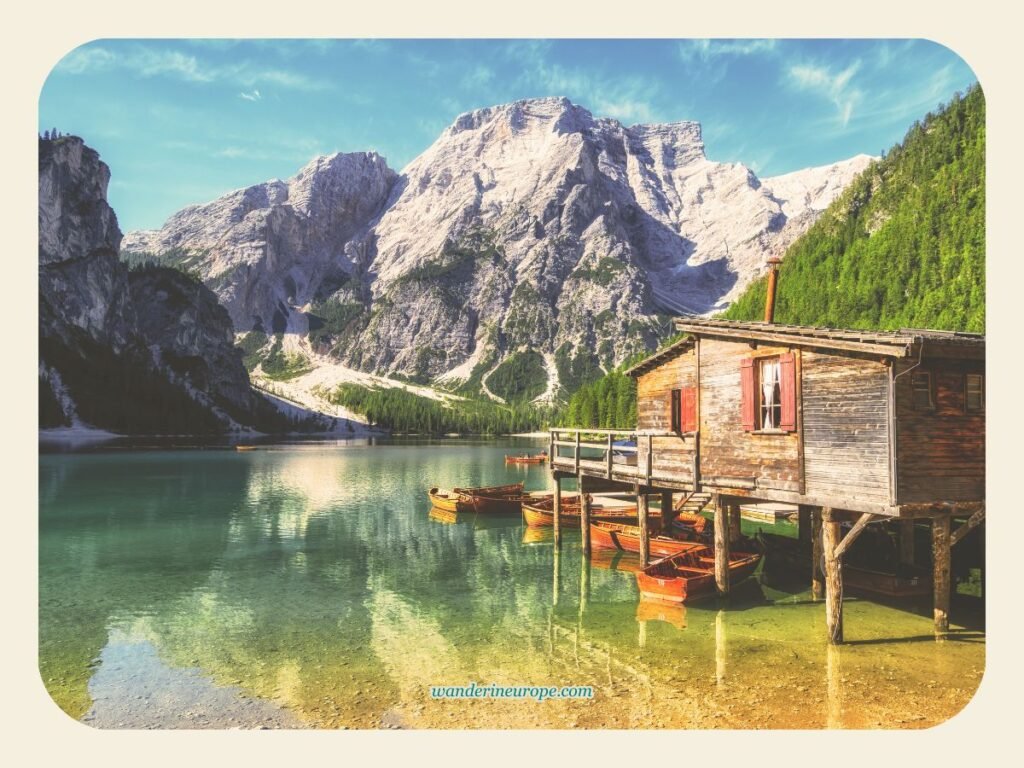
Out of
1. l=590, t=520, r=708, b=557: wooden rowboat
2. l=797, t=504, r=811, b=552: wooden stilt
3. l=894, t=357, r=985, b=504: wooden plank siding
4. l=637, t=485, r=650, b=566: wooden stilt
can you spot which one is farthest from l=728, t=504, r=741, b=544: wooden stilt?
l=894, t=357, r=985, b=504: wooden plank siding

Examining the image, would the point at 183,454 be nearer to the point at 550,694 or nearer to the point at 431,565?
the point at 431,565

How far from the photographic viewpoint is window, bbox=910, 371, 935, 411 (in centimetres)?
1967

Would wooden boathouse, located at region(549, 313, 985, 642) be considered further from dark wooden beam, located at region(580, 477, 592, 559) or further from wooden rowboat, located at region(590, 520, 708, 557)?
dark wooden beam, located at region(580, 477, 592, 559)

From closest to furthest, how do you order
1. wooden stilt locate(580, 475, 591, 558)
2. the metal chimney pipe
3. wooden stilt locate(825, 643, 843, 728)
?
wooden stilt locate(825, 643, 843, 728) → the metal chimney pipe → wooden stilt locate(580, 475, 591, 558)

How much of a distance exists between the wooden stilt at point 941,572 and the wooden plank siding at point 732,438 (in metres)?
4.03

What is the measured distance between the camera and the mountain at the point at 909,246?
80.2 metres

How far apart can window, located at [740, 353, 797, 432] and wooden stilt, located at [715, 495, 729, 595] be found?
383cm

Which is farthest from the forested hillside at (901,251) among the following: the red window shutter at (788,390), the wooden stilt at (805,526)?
the red window shutter at (788,390)

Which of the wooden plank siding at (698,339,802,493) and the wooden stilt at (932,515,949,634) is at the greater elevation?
the wooden plank siding at (698,339,802,493)

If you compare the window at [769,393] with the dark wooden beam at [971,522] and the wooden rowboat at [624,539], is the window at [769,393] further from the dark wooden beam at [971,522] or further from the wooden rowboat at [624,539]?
the wooden rowboat at [624,539]

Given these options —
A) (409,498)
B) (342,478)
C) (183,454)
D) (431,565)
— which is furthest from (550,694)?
(183,454)

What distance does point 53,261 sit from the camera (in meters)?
165

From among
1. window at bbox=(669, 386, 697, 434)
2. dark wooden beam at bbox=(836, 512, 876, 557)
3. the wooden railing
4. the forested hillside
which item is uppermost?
the forested hillside

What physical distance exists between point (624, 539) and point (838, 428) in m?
17.3
